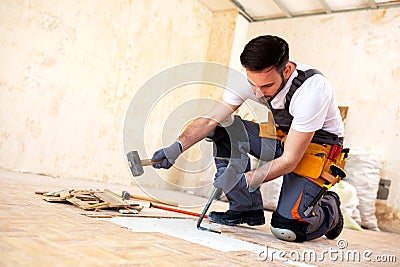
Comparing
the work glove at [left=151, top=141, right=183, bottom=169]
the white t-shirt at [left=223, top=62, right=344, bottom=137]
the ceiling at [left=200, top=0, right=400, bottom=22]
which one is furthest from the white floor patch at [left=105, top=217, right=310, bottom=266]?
the ceiling at [left=200, top=0, right=400, bottom=22]

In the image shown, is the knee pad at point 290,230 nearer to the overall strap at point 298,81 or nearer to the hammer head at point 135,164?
the overall strap at point 298,81

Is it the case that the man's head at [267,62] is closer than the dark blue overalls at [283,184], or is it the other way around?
the man's head at [267,62]

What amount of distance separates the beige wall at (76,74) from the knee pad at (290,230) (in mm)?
2242

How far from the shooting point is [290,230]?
1.91m

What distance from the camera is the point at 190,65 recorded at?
5.27m

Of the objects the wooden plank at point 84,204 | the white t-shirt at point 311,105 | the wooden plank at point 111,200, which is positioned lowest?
the wooden plank at point 84,204

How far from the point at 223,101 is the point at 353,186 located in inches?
85.6

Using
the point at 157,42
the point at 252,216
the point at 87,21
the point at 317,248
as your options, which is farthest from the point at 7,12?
the point at 317,248

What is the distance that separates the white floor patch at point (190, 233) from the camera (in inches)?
56.7

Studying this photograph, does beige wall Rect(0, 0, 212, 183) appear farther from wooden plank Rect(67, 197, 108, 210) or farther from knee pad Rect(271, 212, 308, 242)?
knee pad Rect(271, 212, 308, 242)

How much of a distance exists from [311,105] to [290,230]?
0.57m

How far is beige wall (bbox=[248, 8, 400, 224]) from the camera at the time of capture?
407 cm

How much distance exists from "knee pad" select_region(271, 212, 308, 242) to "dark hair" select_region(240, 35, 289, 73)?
688 mm

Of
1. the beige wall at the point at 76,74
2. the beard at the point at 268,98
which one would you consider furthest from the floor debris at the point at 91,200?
the beige wall at the point at 76,74
